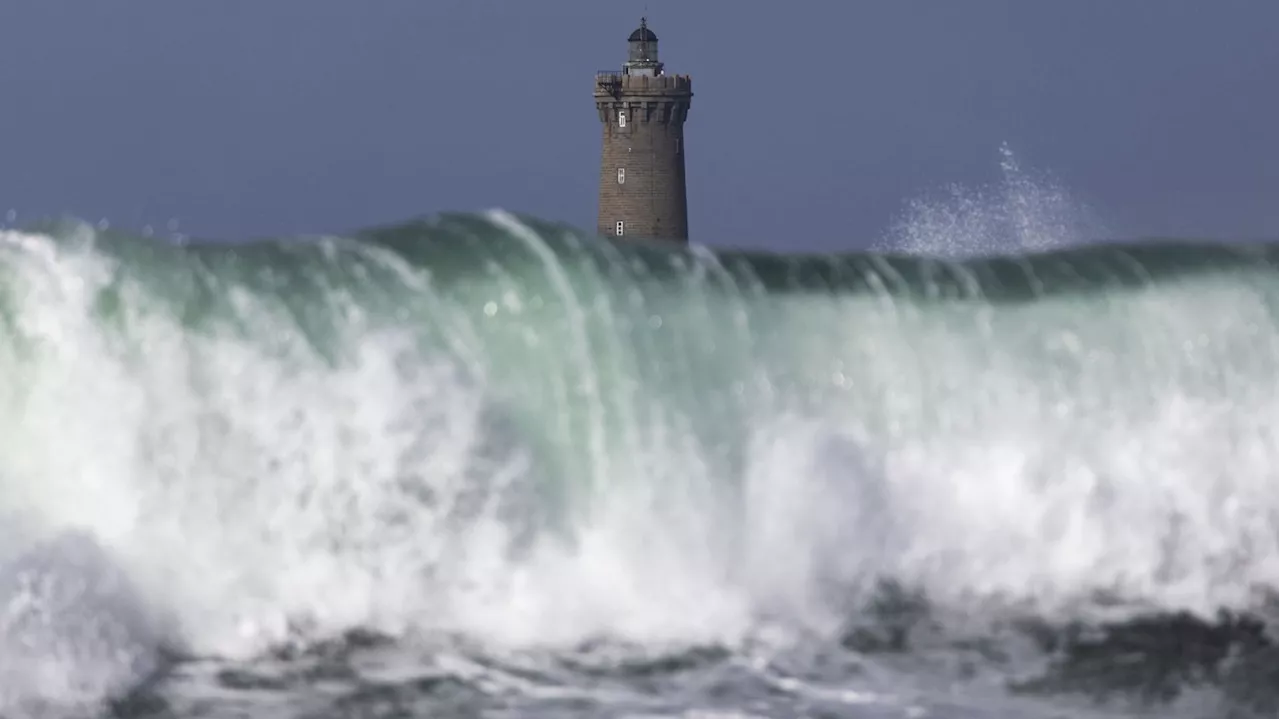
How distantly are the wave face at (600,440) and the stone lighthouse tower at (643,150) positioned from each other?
43966 mm

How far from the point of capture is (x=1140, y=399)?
15.3 m

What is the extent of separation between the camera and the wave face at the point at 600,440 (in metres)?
13.1

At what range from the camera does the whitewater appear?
12477 mm

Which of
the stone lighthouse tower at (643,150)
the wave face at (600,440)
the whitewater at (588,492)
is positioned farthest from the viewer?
the stone lighthouse tower at (643,150)

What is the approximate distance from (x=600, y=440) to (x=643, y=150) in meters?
49.0

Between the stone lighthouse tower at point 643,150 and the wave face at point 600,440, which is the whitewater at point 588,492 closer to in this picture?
the wave face at point 600,440

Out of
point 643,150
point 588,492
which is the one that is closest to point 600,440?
point 588,492

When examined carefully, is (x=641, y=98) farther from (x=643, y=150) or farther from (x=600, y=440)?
(x=600, y=440)

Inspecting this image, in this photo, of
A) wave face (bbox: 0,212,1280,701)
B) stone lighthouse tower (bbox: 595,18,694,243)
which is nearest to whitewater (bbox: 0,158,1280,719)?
wave face (bbox: 0,212,1280,701)

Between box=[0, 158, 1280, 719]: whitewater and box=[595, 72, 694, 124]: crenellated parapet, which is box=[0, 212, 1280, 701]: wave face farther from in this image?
box=[595, 72, 694, 124]: crenellated parapet

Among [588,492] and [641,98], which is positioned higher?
[641,98]

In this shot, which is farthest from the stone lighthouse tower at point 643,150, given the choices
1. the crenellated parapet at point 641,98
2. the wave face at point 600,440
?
the wave face at point 600,440

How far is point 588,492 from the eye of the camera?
1372cm

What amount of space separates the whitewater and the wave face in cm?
2
